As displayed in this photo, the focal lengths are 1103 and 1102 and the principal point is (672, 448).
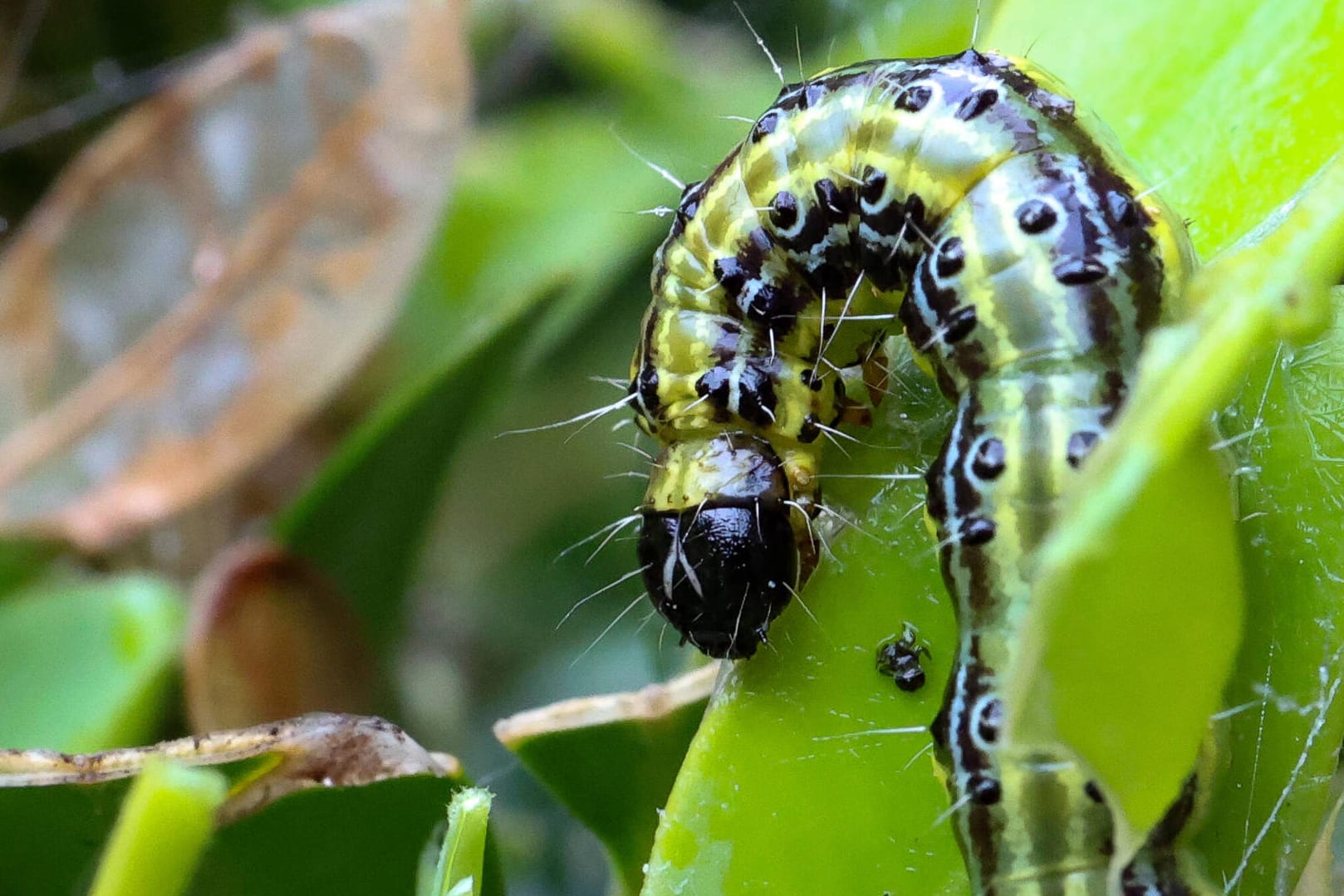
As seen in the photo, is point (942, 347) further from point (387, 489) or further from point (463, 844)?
point (387, 489)

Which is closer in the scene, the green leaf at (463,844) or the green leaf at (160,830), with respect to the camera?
the green leaf at (160,830)

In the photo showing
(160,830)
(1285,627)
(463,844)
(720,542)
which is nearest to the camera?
(160,830)

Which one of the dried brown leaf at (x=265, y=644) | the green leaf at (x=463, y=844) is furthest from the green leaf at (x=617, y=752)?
the dried brown leaf at (x=265, y=644)

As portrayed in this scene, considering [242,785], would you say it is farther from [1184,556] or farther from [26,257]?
[26,257]

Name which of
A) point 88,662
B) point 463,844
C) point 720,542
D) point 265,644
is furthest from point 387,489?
point 463,844

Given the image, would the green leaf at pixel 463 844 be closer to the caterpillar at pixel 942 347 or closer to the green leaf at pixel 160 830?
the green leaf at pixel 160 830

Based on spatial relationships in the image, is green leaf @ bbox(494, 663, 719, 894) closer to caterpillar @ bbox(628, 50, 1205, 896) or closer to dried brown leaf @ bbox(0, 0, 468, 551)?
caterpillar @ bbox(628, 50, 1205, 896)

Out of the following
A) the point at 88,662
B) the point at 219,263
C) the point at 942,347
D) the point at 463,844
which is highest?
the point at 219,263

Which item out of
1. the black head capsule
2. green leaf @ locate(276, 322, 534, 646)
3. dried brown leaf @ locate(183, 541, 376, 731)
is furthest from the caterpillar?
dried brown leaf @ locate(183, 541, 376, 731)
